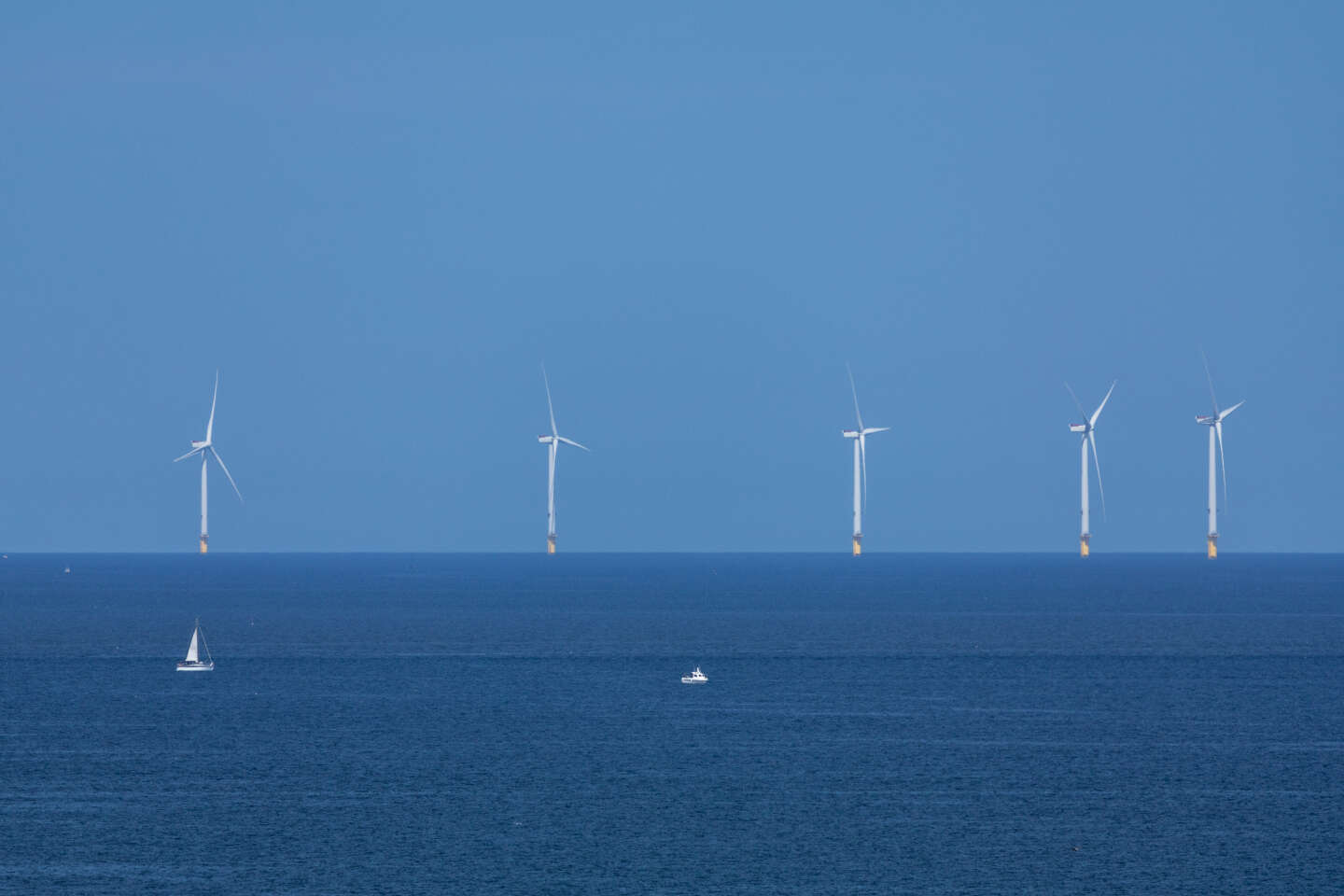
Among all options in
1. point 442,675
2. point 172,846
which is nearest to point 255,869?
point 172,846

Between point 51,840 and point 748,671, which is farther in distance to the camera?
point 748,671

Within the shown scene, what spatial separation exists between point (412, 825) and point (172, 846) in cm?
714

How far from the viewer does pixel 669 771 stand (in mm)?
68312

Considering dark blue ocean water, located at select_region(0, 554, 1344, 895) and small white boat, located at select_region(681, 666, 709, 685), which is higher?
small white boat, located at select_region(681, 666, 709, 685)

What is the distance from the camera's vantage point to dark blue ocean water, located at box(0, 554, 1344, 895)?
169ft

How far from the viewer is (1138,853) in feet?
177

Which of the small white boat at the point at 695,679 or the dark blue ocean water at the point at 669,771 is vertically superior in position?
the small white boat at the point at 695,679

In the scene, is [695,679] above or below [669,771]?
above

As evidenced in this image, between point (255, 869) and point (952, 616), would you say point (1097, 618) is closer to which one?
point (952, 616)

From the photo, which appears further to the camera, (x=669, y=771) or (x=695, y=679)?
(x=695, y=679)

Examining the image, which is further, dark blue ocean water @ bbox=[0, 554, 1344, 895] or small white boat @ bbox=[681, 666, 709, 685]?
small white boat @ bbox=[681, 666, 709, 685]

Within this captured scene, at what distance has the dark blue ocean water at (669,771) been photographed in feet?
169

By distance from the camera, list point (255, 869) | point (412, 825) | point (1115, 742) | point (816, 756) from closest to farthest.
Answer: point (255, 869)
point (412, 825)
point (816, 756)
point (1115, 742)

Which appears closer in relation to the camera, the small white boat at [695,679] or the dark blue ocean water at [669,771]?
the dark blue ocean water at [669,771]
